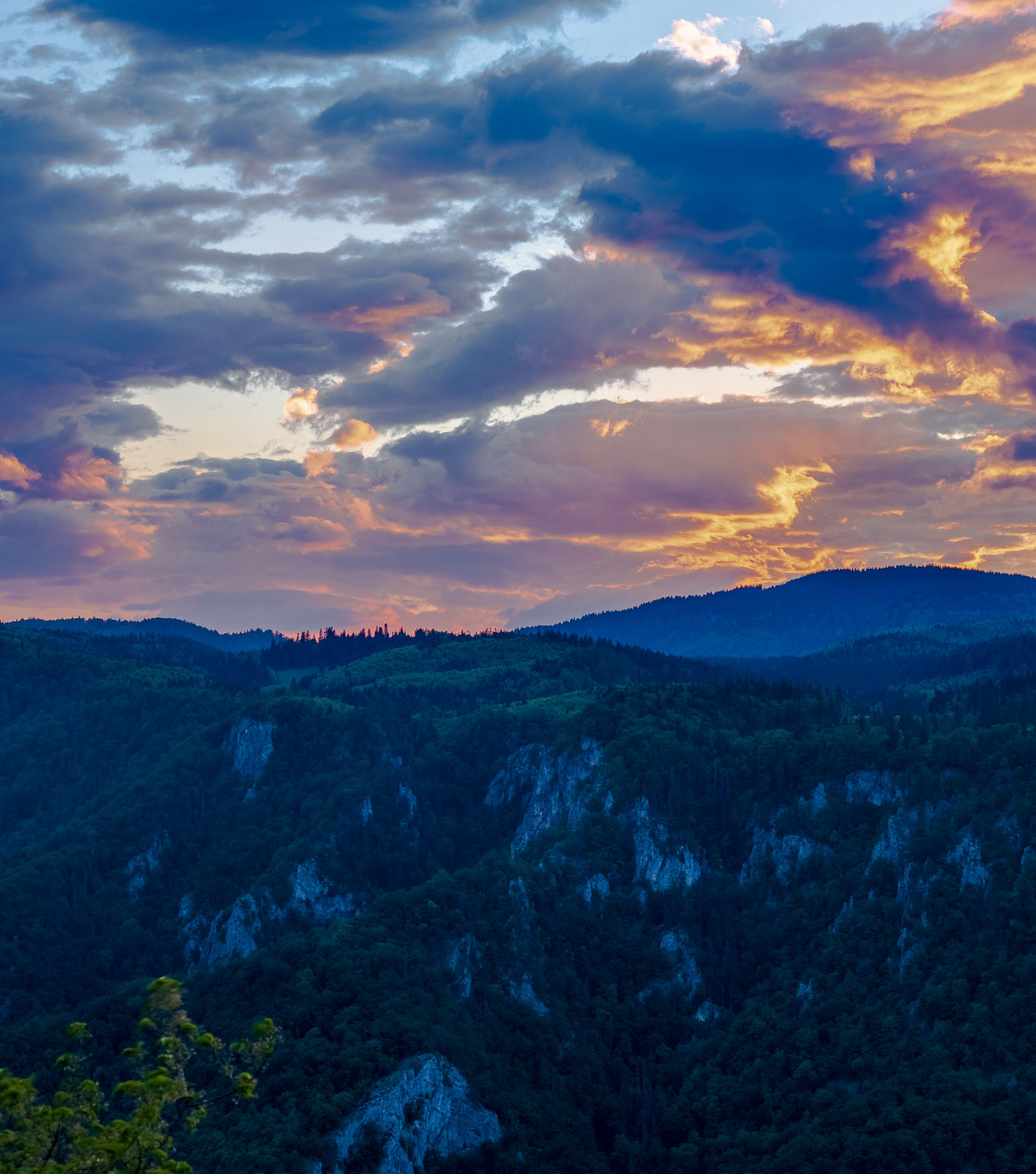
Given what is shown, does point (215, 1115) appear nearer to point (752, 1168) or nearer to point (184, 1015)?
point (752, 1168)

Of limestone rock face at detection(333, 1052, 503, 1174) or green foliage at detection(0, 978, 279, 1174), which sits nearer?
green foliage at detection(0, 978, 279, 1174)

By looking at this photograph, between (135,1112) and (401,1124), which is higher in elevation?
(135,1112)

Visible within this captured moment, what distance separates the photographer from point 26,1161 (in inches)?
2213

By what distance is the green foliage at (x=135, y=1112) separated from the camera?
53375mm

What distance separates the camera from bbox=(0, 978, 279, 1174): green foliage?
5338 cm

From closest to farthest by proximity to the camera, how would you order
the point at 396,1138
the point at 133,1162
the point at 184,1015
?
the point at 133,1162
the point at 184,1015
the point at 396,1138

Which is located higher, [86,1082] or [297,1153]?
[86,1082]

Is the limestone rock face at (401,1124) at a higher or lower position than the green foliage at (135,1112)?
lower

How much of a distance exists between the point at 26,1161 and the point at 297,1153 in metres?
134

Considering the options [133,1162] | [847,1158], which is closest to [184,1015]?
[133,1162]

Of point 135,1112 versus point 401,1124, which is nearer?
point 135,1112

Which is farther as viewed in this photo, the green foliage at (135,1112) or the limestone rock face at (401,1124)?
the limestone rock face at (401,1124)

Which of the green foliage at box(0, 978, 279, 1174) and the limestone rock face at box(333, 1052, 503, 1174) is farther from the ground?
the green foliage at box(0, 978, 279, 1174)

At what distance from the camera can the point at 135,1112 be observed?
56.5 meters
